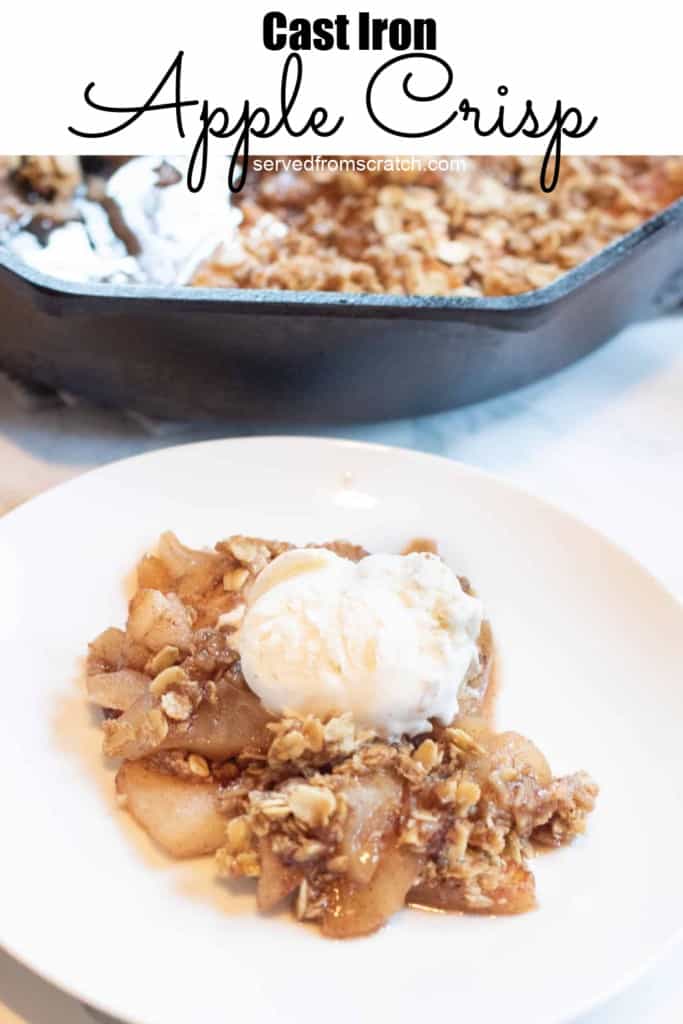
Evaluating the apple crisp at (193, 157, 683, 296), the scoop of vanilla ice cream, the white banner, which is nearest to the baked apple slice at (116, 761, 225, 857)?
the scoop of vanilla ice cream

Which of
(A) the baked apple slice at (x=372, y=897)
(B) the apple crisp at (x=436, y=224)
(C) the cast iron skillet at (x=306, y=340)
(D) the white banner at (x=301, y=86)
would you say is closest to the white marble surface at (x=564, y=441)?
(C) the cast iron skillet at (x=306, y=340)

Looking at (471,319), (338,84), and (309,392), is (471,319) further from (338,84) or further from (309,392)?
(338,84)

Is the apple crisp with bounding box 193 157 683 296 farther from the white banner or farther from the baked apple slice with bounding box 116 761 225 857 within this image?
the baked apple slice with bounding box 116 761 225 857

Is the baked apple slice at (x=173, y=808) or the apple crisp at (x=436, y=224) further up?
the apple crisp at (x=436, y=224)

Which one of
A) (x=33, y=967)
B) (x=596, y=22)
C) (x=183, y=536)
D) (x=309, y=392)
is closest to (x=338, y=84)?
(x=596, y=22)

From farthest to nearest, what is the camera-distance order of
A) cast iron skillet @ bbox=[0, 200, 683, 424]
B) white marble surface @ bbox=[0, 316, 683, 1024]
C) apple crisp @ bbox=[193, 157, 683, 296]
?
1. apple crisp @ bbox=[193, 157, 683, 296]
2. white marble surface @ bbox=[0, 316, 683, 1024]
3. cast iron skillet @ bbox=[0, 200, 683, 424]

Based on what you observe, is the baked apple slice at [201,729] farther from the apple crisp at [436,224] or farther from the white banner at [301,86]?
the white banner at [301,86]

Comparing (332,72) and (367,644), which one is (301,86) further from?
(367,644)
